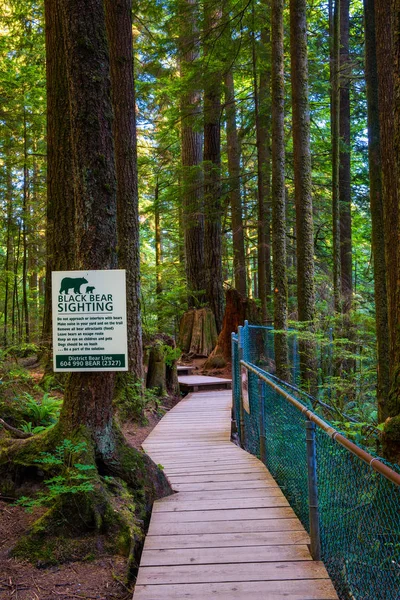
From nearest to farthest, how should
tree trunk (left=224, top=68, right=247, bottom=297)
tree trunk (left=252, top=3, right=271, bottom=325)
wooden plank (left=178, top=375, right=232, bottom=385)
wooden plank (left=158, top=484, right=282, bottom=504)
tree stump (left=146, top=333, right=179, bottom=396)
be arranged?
wooden plank (left=158, top=484, right=282, bottom=504) → tree stump (left=146, top=333, right=179, bottom=396) → wooden plank (left=178, top=375, right=232, bottom=385) → tree trunk (left=252, top=3, right=271, bottom=325) → tree trunk (left=224, top=68, right=247, bottom=297)

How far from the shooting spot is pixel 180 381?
12125 millimetres

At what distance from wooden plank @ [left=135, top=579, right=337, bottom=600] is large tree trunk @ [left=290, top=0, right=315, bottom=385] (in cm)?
690

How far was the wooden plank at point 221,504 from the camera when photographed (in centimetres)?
429

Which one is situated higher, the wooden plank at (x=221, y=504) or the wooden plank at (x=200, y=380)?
the wooden plank at (x=200, y=380)

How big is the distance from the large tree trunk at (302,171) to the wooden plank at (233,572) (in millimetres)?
6666

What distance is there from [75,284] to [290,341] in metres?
7.85

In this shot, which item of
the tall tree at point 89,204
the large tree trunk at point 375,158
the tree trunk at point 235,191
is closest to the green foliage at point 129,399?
the tall tree at point 89,204

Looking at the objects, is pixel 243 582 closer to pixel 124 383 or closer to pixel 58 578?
pixel 58 578

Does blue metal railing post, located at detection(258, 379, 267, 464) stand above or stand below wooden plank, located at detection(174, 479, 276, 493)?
above

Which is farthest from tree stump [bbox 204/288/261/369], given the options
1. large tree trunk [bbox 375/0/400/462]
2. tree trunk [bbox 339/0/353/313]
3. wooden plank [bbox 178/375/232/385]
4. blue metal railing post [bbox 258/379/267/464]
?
blue metal railing post [bbox 258/379/267/464]

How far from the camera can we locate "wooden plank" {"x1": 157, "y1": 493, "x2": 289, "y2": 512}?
4.29 m

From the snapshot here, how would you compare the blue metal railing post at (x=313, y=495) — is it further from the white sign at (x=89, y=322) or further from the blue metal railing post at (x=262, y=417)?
the blue metal railing post at (x=262, y=417)

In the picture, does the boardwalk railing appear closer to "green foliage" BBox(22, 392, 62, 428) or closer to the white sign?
the white sign

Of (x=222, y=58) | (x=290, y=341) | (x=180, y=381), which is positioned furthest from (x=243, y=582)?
(x=222, y=58)
